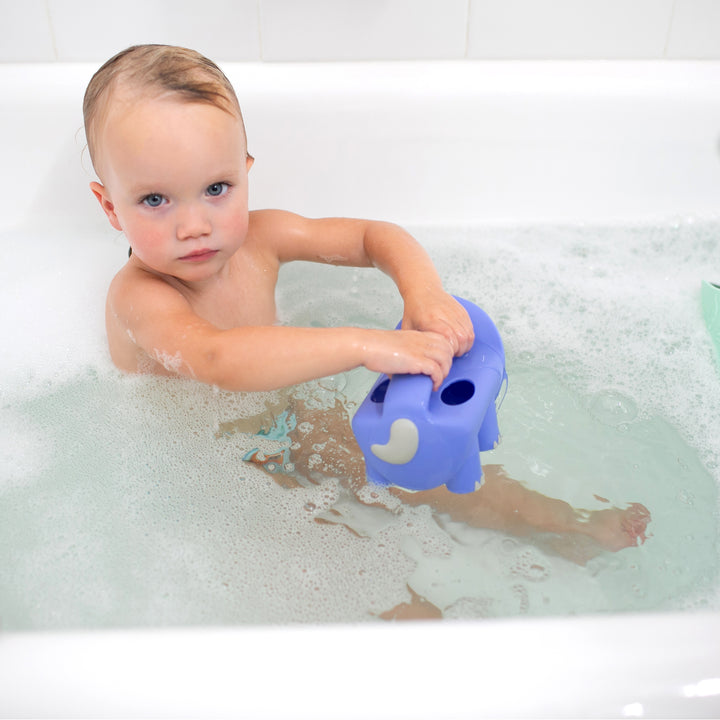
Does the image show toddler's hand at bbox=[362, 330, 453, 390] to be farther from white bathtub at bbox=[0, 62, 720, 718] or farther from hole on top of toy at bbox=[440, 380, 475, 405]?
white bathtub at bbox=[0, 62, 720, 718]

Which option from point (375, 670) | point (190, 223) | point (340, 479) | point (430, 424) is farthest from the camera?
point (340, 479)

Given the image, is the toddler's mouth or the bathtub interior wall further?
the bathtub interior wall

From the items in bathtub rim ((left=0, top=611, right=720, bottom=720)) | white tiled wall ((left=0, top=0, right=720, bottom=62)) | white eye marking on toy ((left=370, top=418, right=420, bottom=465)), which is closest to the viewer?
bathtub rim ((left=0, top=611, right=720, bottom=720))

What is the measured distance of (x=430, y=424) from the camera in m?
0.71

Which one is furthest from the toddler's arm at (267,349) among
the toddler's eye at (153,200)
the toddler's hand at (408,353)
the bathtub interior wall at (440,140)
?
the bathtub interior wall at (440,140)

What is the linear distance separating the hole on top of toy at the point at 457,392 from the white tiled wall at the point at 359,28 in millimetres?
773

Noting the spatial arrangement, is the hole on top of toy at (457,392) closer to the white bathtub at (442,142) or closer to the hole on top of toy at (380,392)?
the hole on top of toy at (380,392)

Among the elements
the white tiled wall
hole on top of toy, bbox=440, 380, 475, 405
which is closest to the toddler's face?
hole on top of toy, bbox=440, 380, 475, 405

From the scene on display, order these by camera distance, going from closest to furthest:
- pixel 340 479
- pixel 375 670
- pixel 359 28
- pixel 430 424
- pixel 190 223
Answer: pixel 375 670, pixel 430 424, pixel 190 223, pixel 340 479, pixel 359 28

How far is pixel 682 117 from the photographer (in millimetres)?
1311

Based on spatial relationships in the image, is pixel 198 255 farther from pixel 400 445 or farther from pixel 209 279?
pixel 400 445

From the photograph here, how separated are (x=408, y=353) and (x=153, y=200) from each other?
0.32 m

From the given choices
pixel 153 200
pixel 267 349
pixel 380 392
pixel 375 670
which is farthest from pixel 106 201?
pixel 375 670

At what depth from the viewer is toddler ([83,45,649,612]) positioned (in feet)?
2.55
